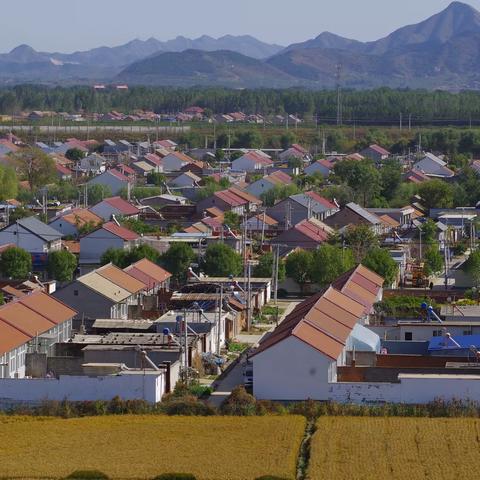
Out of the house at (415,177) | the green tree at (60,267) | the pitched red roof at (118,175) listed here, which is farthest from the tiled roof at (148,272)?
Answer: the house at (415,177)

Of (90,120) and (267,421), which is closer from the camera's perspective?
(267,421)

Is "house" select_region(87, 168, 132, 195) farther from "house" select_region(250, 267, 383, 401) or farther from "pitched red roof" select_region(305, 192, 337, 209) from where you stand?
"house" select_region(250, 267, 383, 401)

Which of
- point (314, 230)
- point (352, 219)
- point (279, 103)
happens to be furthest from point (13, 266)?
point (279, 103)

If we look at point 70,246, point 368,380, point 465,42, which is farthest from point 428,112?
point 465,42

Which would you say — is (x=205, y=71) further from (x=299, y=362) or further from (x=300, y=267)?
(x=299, y=362)

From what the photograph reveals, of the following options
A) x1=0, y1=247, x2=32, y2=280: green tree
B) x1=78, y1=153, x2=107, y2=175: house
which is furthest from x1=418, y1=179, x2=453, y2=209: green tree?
x1=0, y1=247, x2=32, y2=280: green tree

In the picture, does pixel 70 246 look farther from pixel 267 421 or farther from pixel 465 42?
pixel 465 42
